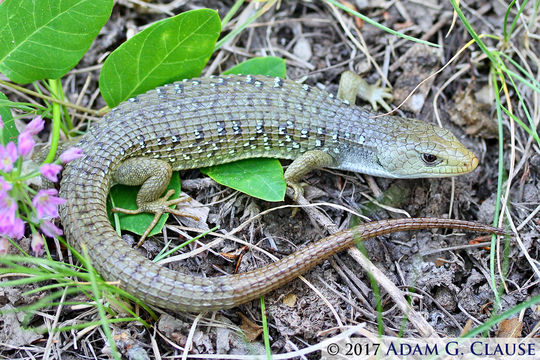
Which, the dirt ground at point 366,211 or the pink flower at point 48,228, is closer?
the pink flower at point 48,228

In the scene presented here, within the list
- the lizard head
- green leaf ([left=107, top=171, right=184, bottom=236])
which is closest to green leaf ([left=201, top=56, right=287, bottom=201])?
green leaf ([left=107, top=171, right=184, bottom=236])

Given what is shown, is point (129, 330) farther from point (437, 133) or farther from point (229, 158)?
point (437, 133)

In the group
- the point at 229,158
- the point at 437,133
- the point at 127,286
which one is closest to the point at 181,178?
the point at 229,158

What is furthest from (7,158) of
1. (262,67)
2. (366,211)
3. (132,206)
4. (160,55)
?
(366,211)

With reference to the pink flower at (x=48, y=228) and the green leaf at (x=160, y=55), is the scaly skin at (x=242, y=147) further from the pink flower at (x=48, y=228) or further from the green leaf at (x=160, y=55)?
the pink flower at (x=48, y=228)

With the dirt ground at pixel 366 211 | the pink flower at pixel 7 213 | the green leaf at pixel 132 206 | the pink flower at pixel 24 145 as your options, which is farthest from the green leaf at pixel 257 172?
the pink flower at pixel 7 213

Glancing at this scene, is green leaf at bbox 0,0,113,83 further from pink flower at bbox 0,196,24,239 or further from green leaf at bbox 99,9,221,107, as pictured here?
pink flower at bbox 0,196,24,239

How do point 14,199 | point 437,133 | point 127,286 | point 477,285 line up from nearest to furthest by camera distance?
point 14,199, point 127,286, point 477,285, point 437,133
